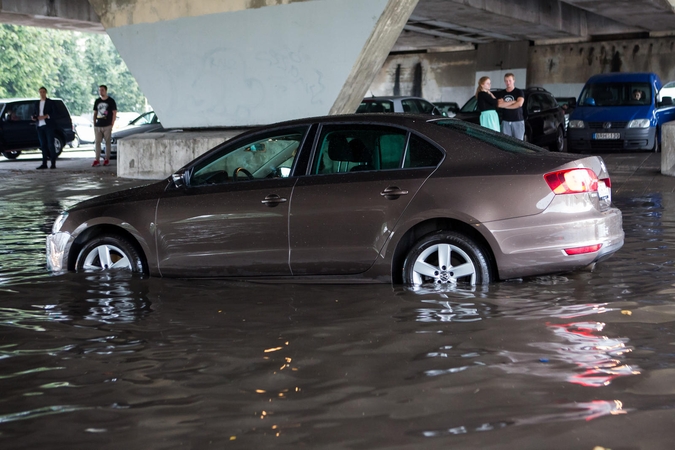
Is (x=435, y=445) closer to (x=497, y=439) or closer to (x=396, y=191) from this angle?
(x=497, y=439)

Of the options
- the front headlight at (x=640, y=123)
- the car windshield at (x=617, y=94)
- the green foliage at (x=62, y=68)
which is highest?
the green foliage at (x=62, y=68)

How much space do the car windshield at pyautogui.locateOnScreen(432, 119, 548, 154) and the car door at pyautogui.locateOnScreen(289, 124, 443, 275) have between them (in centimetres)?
31

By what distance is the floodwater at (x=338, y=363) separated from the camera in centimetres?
367

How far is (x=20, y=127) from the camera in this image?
83.6 ft

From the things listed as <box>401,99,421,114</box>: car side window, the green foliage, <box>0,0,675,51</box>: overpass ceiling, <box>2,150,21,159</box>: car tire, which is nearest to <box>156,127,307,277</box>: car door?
<box>401,99,421,114</box>: car side window

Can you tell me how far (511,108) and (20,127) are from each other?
16957mm

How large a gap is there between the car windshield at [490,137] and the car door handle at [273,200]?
4.17 feet

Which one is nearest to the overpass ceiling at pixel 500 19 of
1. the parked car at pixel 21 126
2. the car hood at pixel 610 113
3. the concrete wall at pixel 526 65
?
A: the concrete wall at pixel 526 65

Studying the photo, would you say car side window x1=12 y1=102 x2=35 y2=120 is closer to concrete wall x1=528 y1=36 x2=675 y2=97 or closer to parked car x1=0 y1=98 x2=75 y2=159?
parked car x1=0 y1=98 x2=75 y2=159

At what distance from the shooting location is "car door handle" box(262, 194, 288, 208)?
21.2 feet

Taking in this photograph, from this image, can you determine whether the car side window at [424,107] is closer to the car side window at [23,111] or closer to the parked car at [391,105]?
the parked car at [391,105]

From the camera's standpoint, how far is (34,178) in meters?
18.8

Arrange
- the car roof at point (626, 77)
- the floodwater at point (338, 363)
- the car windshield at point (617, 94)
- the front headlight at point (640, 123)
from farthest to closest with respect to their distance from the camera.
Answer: the car roof at point (626, 77) < the car windshield at point (617, 94) < the front headlight at point (640, 123) < the floodwater at point (338, 363)

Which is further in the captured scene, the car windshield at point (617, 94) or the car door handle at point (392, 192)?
the car windshield at point (617, 94)
